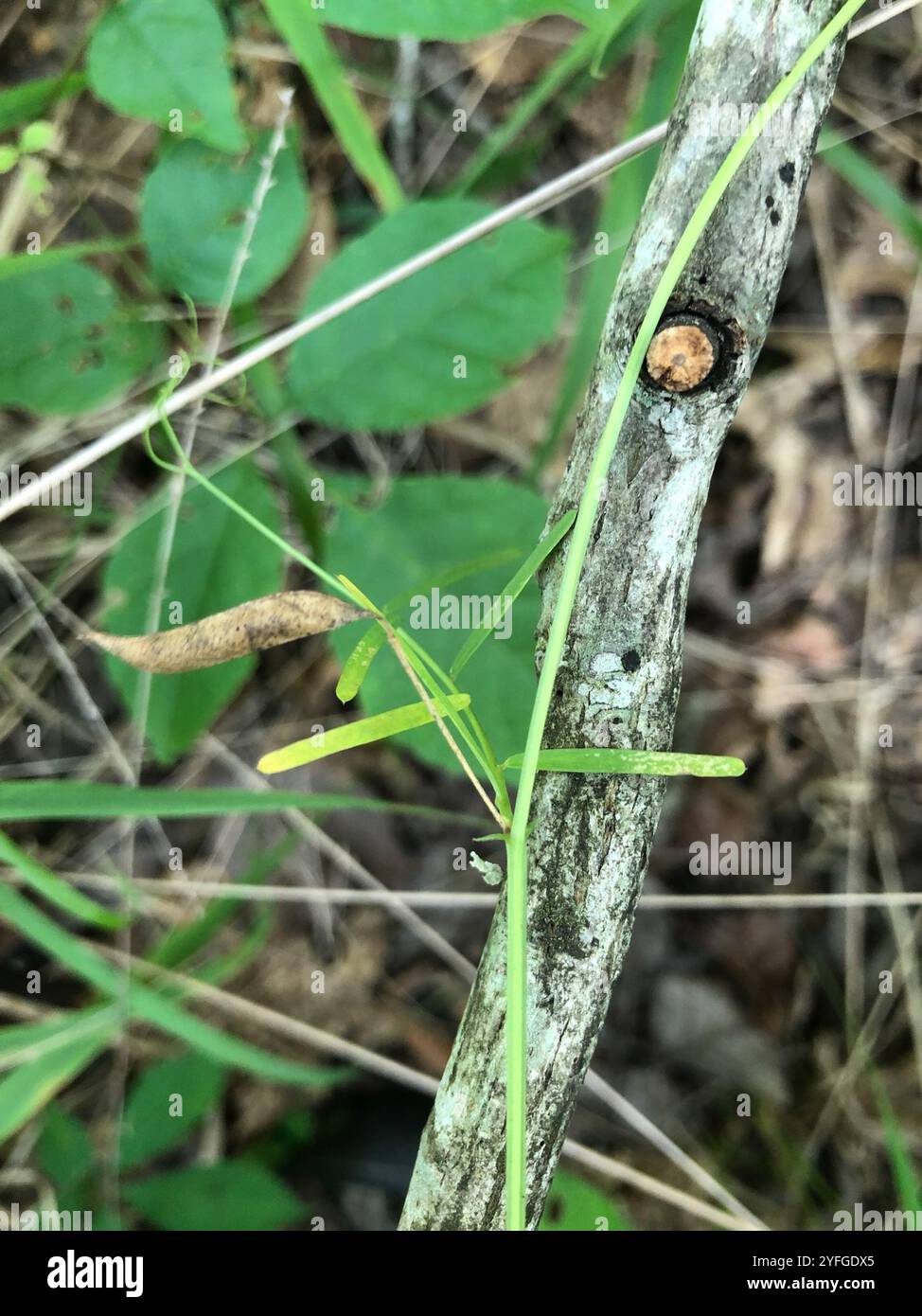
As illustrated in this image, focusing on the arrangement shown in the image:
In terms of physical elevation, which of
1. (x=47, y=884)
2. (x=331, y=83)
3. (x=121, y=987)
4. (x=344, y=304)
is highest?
(x=331, y=83)

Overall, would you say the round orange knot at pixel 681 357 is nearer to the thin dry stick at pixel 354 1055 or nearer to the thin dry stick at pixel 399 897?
the thin dry stick at pixel 399 897

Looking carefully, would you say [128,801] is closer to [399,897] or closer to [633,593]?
[399,897]

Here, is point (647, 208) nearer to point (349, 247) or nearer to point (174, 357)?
point (349, 247)

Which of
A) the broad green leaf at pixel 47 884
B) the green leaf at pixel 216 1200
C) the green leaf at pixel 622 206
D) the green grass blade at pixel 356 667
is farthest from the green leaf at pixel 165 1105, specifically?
the green leaf at pixel 622 206

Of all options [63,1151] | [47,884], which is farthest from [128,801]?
[63,1151]

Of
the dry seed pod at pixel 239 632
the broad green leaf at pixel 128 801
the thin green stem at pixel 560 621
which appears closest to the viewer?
the thin green stem at pixel 560 621
